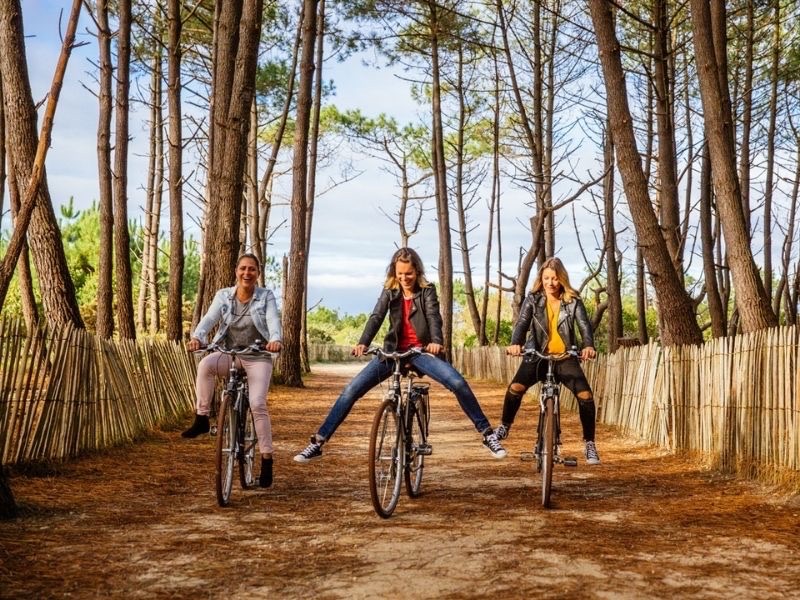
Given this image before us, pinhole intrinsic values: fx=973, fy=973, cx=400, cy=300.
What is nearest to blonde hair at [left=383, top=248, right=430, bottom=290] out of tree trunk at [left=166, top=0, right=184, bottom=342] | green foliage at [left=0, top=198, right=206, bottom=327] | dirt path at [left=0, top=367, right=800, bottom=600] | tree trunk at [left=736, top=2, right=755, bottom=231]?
dirt path at [left=0, top=367, right=800, bottom=600]

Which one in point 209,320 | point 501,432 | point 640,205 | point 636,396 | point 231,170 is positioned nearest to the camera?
point 209,320

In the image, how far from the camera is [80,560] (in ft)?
15.1

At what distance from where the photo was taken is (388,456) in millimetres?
6121

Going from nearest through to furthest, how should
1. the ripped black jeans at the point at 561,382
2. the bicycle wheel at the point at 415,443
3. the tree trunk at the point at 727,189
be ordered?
the bicycle wheel at the point at 415,443, the ripped black jeans at the point at 561,382, the tree trunk at the point at 727,189

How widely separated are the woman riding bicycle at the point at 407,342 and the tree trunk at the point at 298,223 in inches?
530

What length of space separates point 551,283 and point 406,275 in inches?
53.6

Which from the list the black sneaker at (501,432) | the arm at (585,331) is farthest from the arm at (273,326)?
the arm at (585,331)

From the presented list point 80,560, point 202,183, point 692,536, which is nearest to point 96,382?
point 80,560

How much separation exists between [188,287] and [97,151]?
933 inches

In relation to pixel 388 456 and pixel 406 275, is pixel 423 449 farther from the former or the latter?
pixel 406 275

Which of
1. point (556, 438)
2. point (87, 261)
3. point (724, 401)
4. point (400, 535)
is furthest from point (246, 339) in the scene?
point (87, 261)

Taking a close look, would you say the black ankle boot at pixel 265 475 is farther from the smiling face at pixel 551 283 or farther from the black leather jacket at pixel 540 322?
the smiling face at pixel 551 283

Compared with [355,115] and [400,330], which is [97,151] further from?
[355,115]

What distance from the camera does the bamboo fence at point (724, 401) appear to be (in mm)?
6586
